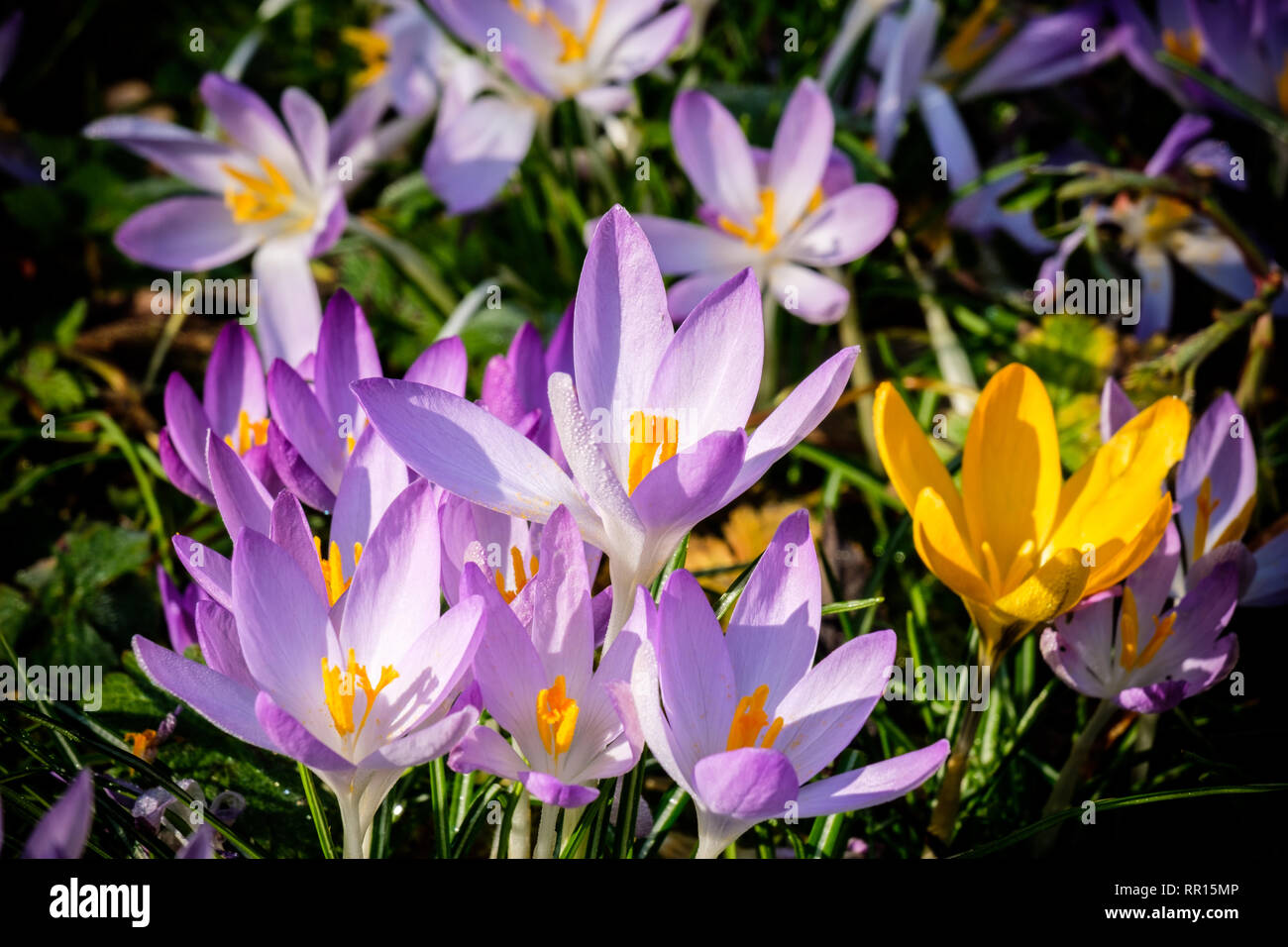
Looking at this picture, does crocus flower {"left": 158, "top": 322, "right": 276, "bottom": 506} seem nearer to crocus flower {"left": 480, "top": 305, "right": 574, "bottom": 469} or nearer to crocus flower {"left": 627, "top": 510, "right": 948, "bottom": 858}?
crocus flower {"left": 480, "top": 305, "right": 574, "bottom": 469}

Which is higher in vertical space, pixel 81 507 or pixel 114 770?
pixel 81 507

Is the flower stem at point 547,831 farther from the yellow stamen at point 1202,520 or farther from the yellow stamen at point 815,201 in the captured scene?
the yellow stamen at point 815,201

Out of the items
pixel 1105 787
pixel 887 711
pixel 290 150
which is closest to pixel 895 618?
pixel 887 711

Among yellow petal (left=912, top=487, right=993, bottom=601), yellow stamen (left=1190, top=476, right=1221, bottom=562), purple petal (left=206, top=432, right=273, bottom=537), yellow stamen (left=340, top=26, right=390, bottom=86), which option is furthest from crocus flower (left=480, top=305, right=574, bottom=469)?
yellow stamen (left=340, top=26, right=390, bottom=86)

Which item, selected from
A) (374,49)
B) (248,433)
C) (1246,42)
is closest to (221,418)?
(248,433)

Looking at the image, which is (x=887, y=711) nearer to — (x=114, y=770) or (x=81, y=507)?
(x=114, y=770)

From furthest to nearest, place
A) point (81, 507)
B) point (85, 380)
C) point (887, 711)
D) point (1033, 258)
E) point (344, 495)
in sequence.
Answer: point (1033, 258)
point (85, 380)
point (81, 507)
point (887, 711)
point (344, 495)
